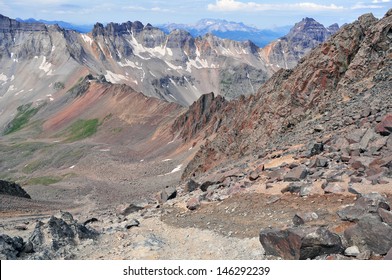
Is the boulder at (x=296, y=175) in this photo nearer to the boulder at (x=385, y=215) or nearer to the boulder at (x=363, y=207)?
the boulder at (x=363, y=207)

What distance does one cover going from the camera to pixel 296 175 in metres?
24.0

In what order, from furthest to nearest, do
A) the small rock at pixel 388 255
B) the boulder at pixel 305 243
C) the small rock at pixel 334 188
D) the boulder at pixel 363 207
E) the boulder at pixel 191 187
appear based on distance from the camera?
the boulder at pixel 191 187
the small rock at pixel 334 188
the boulder at pixel 363 207
the boulder at pixel 305 243
the small rock at pixel 388 255

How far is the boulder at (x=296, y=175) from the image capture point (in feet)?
78.3

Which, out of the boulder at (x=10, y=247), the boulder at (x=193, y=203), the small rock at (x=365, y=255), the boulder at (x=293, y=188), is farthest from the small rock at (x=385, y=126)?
the boulder at (x=10, y=247)

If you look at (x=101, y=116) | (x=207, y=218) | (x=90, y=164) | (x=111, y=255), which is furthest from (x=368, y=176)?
(x=101, y=116)

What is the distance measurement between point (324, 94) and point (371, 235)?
33249 mm

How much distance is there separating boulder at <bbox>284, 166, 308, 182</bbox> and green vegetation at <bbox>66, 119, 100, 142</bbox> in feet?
435

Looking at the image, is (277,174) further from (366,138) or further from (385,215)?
(385,215)

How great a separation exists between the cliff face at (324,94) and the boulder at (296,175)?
7355mm

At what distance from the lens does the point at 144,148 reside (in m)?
118

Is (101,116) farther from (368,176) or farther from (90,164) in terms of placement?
(368,176)

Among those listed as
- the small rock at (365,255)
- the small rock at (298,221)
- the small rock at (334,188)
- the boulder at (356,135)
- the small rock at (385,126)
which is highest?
the small rock at (385,126)
